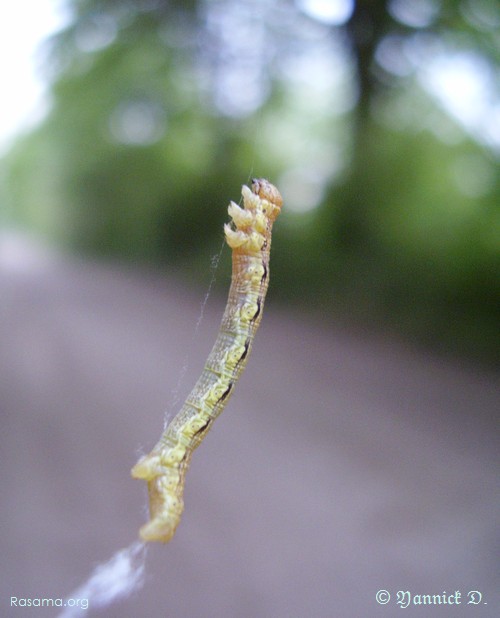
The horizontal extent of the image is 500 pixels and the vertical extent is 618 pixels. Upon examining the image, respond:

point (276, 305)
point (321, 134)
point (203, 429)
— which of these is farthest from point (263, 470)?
point (321, 134)

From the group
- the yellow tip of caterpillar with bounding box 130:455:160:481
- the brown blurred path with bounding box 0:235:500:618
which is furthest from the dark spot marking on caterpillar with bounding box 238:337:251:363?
the brown blurred path with bounding box 0:235:500:618

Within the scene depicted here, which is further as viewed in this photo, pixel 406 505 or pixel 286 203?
pixel 286 203

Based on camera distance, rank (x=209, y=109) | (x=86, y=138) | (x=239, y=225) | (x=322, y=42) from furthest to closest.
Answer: (x=86, y=138) < (x=209, y=109) < (x=322, y=42) < (x=239, y=225)

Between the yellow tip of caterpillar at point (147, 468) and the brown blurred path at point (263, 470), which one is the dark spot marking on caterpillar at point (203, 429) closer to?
the yellow tip of caterpillar at point (147, 468)

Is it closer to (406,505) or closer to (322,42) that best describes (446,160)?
(322,42)

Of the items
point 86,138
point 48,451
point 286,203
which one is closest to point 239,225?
point 48,451
